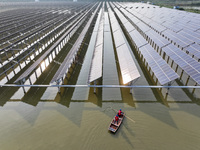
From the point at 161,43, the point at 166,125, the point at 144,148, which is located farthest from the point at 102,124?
the point at 161,43

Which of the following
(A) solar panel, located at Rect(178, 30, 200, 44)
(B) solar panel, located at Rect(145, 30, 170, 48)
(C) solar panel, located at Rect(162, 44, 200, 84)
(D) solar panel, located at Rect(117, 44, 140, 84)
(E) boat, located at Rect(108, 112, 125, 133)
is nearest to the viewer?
(E) boat, located at Rect(108, 112, 125, 133)

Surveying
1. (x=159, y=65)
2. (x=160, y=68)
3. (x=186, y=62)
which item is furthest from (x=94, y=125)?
(x=186, y=62)

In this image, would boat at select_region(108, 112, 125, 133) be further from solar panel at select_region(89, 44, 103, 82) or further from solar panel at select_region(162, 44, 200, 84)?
solar panel at select_region(162, 44, 200, 84)

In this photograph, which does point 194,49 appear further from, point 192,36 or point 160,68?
point 160,68

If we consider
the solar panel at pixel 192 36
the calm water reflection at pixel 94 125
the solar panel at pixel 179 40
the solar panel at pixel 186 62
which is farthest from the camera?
the solar panel at pixel 192 36

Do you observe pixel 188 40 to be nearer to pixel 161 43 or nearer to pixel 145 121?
pixel 161 43

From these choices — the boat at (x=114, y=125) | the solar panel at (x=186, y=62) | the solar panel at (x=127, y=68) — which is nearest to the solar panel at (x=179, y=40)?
the solar panel at (x=186, y=62)

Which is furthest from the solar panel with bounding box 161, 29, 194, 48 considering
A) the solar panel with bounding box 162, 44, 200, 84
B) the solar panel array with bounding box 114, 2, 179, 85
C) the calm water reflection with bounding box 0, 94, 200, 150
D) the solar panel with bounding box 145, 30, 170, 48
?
the calm water reflection with bounding box 0, 94, 200, 150

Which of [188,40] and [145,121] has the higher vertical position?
[188,40]

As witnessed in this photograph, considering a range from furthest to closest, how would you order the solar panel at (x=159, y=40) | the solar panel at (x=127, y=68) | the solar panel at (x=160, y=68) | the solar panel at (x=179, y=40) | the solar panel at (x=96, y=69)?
the solar panel at (x=159, y=40)
the solar panel at (x=179, y=40)
the solar panel at (x=96, y=69)
the solar panel at (x=127, y=68)
the solar panel at (x=160, y=68)

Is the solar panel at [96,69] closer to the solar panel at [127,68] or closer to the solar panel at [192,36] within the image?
the solar panel at [127,68]

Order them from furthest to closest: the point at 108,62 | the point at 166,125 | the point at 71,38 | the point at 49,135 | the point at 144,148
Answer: the point at 71,38 → the point at 108,62 → the point at 166,125 → the point at 49,135 → the point at 144,148
